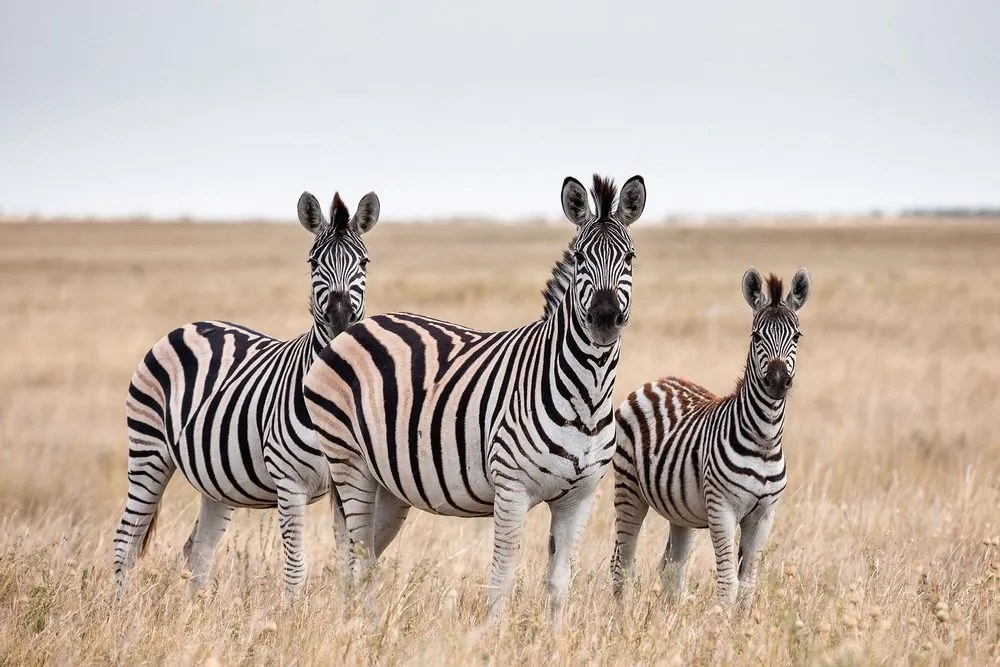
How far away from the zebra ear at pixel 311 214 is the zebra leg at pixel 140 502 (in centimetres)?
190

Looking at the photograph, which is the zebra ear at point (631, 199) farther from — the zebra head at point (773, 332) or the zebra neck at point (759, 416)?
the zebra neck at point (759, 416)

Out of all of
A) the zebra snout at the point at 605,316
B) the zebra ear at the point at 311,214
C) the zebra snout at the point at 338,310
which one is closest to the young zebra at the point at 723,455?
the zebra snout at the point at 605,316

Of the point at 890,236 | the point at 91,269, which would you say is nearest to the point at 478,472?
the point at 91,269

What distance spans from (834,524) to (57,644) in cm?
601

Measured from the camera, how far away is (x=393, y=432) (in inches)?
223

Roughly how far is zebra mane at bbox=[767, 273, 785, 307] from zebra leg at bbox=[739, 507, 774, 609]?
3.87ft

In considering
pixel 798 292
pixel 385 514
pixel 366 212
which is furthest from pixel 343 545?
pixel 798 292

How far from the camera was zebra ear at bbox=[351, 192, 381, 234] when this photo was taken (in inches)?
256

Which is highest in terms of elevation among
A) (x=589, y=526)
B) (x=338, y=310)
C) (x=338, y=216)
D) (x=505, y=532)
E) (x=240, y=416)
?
(x=338, y=216)

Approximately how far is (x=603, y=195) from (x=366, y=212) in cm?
203

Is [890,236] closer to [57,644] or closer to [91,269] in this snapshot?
[91,269]

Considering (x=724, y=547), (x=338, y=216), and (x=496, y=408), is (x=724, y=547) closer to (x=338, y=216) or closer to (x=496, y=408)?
(x=496, y=408)

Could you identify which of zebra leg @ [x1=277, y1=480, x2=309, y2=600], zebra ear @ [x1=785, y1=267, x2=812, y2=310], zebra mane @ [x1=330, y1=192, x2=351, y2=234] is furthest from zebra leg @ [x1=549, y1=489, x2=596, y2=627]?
zebra mane @ [x1=330, y1=192, x2=351, y2=234]

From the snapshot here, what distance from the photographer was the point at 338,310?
6121 mm
